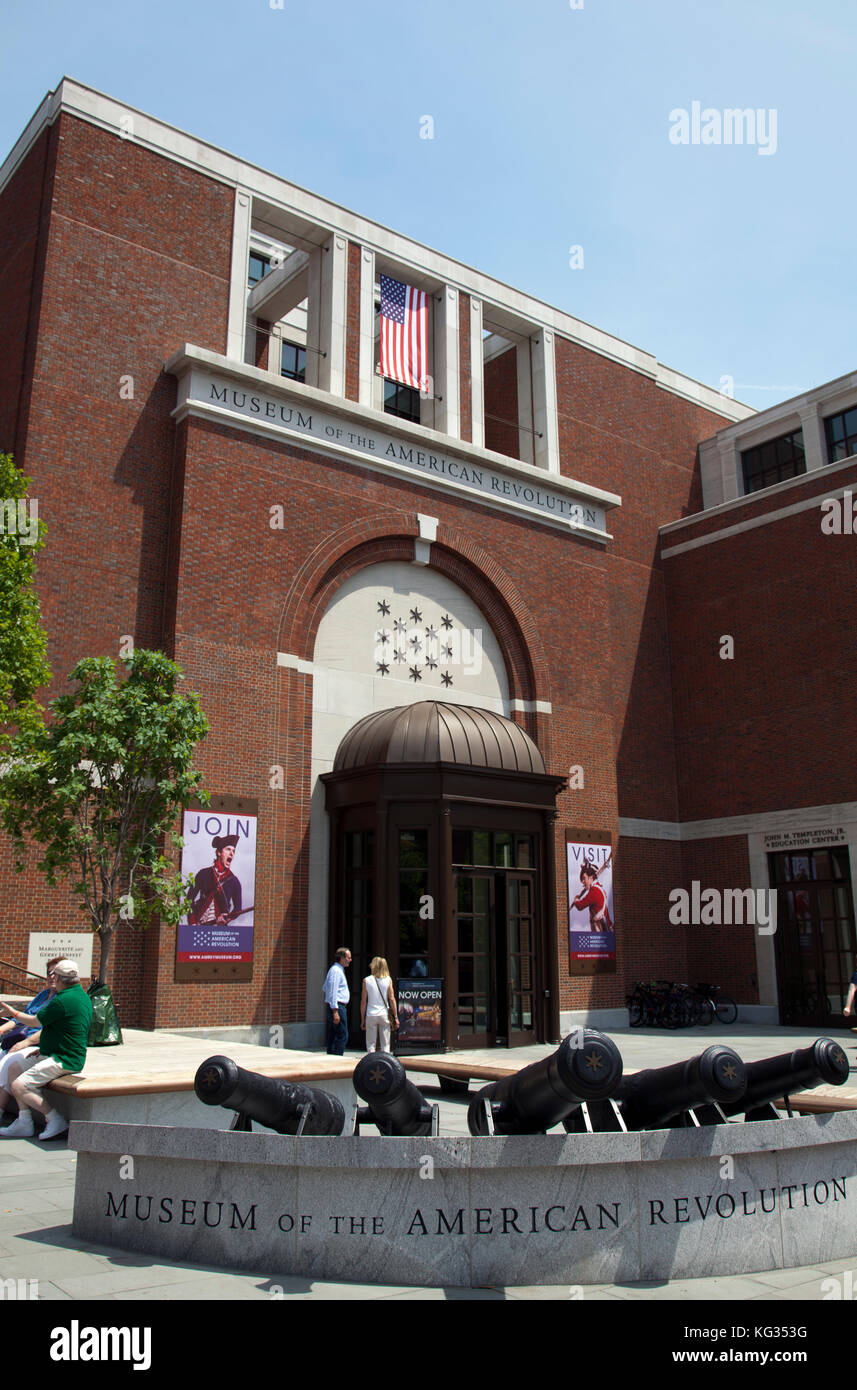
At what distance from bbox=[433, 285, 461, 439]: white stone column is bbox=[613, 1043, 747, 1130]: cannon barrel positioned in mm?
18747

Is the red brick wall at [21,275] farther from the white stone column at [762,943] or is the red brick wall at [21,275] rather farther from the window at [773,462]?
the window at [773,462]

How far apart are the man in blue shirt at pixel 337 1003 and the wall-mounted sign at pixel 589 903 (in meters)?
8.06

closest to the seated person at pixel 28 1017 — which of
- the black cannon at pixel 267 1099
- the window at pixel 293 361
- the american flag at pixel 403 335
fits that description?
the black cannon at pixel 267 1099

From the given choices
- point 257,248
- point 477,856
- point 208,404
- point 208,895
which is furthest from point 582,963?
point 257,248

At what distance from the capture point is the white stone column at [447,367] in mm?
23547

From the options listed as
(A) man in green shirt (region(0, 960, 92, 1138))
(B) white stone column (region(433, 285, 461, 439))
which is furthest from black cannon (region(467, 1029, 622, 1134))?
(B) white stone column (region(433, 285, 461, 439))

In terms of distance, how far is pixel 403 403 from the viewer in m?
28.4

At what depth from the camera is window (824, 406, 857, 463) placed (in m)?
28.0

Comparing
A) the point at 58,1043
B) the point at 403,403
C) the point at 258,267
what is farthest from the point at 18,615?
the point at 258,267

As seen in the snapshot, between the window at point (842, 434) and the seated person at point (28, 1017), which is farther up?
the window at point (842, 434)

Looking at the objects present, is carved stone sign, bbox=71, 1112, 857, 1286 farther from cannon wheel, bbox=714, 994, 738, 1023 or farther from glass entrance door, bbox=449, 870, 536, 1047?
cannon wheel, bbox=714, 994, 738, 1023

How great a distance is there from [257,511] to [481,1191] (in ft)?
51.2

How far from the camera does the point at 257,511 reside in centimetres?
1962

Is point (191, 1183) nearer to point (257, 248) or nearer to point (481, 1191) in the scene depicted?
point (481, 1191)
